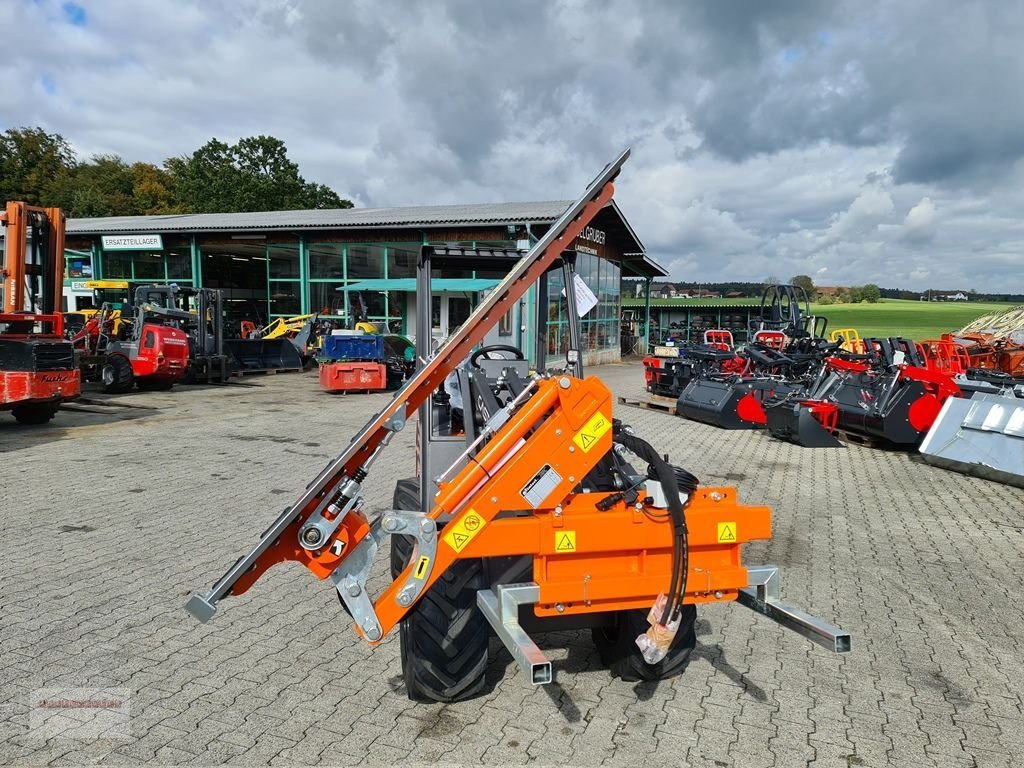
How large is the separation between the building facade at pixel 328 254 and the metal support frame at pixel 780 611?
1505 cm

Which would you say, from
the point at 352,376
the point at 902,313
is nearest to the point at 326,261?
the point at 352,376

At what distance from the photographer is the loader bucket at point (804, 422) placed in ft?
32.3

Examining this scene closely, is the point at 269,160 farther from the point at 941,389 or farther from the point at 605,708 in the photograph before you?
the point at 605,708

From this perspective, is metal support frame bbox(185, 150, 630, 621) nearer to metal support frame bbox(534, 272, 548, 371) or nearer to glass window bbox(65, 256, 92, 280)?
metal support frame bbox(534, 272, 548, 371)

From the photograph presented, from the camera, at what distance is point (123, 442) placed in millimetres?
9398

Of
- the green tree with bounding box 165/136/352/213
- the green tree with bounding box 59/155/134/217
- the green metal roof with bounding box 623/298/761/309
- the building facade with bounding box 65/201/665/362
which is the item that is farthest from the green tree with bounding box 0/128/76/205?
the green metal roof with bounding box 623/298/761/309

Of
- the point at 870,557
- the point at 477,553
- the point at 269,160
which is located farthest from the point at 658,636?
the point at 269,160

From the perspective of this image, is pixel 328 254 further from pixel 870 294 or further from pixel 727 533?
pixel 870 294

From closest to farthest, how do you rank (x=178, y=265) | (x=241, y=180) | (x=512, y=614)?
(x=512, y=614) < (x=178, y=265) < (x=241, y=180)

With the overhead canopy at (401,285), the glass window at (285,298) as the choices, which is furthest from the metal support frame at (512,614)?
the glass window at (285,298)

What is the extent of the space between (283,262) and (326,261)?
1.90 m

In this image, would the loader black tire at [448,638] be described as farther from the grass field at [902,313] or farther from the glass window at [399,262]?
the grass field at [902,313]

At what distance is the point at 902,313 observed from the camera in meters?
55.4

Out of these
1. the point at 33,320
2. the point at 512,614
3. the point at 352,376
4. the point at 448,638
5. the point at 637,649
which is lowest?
the point at 637,649
